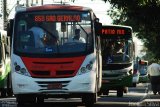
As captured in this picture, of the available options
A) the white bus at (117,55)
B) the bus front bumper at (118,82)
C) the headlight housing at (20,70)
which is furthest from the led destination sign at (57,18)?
the bus front bumper at (118,82)

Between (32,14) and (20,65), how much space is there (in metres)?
1.69

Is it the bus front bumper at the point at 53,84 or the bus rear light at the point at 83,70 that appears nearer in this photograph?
the bus front bumper at the point at 53,84

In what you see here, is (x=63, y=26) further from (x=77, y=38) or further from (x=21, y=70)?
(x=21, y=70)

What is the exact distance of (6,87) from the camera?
34.4 m

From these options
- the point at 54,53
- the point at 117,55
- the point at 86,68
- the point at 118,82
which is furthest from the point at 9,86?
the point at 86,68

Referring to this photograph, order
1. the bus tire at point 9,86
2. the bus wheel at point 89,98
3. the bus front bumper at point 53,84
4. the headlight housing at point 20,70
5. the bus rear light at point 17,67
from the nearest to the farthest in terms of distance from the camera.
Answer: the bus front bumper at point 53,84
the headlight housing at point 20,70
the bus rear light at point 17,67
the bus wheel at point 89,98
the bus tire at point 9,86

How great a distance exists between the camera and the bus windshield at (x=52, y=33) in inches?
824

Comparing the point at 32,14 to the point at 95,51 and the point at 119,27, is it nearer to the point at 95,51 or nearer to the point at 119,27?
the point at 95,51

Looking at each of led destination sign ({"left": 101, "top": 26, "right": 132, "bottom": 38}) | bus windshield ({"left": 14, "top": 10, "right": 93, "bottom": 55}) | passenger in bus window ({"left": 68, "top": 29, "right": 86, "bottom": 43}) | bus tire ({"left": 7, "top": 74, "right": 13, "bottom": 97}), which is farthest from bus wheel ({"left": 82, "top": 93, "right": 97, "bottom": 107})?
bus tire ({"left": 7, "top": 74, "right": 13, "bottom": 97})

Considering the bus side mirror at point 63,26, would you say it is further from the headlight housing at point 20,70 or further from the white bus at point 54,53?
the headlight housing at point 20,70

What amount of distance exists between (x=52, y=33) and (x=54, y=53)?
2.26ft

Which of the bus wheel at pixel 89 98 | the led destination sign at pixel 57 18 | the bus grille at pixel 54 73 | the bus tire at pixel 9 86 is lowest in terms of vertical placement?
the bus tire at pixel 9 86

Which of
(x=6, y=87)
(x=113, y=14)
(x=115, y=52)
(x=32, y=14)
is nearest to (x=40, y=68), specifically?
(x=32, y=14)

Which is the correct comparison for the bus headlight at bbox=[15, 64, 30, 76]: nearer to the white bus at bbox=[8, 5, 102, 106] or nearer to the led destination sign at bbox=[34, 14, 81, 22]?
the white bus at bbox=[8, 5, 102, 106]
